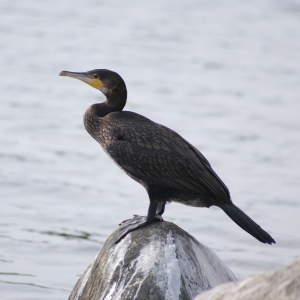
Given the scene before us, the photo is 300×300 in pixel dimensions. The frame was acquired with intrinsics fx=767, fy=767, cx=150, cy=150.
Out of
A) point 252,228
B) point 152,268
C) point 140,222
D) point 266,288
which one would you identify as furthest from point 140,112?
point 266,288

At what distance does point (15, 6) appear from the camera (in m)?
21.1

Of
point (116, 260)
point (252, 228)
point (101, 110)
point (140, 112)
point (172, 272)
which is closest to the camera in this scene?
point (172, 272)

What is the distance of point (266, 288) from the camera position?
359 cm

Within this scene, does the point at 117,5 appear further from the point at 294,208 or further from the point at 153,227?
the point at 153,227

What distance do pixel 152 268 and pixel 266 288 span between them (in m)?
1.62

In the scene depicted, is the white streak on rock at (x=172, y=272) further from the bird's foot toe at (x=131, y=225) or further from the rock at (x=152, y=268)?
the bird's foot toe at (x=131, y=225)

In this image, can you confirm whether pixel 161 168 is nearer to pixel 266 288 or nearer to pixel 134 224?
pixel 134 224

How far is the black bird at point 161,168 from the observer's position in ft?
18.0

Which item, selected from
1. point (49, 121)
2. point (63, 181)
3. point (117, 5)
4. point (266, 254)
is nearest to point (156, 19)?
point (117, 5)

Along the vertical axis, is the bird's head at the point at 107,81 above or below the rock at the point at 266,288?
above

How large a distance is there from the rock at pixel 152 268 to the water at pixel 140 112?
175cm

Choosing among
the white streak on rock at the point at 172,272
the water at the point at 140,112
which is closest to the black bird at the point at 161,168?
the white streak on rock at the point at 172,272

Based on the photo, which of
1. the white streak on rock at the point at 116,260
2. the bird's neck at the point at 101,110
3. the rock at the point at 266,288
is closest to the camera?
the rock at the point at 266,288

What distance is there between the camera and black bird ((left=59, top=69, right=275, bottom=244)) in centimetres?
550
